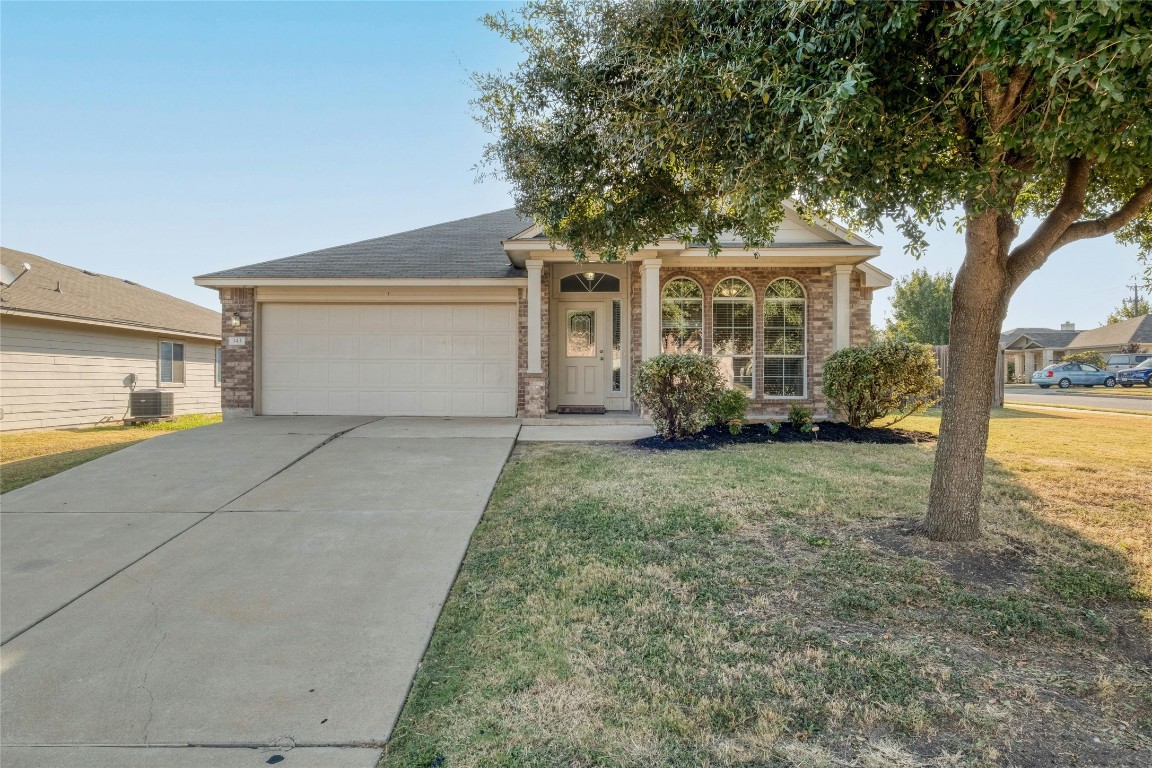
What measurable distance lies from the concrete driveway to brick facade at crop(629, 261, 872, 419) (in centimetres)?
600

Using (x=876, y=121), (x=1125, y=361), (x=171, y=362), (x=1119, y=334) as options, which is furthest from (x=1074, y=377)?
(x=171, y=362)

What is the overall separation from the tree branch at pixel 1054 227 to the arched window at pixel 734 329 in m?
6.93

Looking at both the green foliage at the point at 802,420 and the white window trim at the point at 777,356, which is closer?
the green foliage at the point at 802,420

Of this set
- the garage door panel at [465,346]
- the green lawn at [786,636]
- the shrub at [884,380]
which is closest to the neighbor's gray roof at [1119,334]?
the shrub at [884,380]

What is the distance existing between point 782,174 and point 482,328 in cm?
773

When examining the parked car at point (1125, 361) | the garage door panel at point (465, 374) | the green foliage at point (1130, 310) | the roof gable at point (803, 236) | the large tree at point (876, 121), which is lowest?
the garage door panel at point (465, 374)

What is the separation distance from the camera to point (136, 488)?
18.6ft

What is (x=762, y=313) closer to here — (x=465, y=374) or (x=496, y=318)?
(x=496, y=318)

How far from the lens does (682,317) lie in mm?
10977

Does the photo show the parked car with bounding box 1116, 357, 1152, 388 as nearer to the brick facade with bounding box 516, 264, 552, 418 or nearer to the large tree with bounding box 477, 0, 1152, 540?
the large tree with bounding box 477, 0, 1152, 540

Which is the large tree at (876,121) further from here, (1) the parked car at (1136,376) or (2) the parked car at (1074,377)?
(1) the parked car at (1136,376)

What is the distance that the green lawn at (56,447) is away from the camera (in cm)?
664

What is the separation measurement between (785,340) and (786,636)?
358 inches

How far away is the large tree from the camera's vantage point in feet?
8.97
